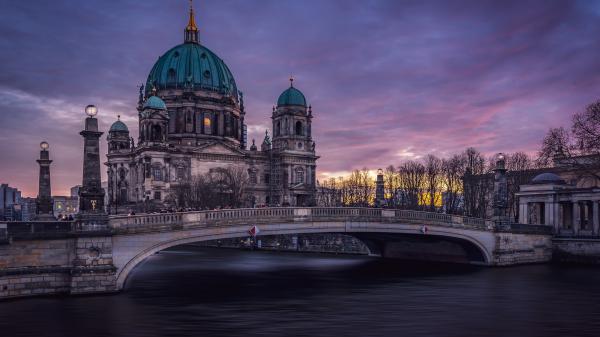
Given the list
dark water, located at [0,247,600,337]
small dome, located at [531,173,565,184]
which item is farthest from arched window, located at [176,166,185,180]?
small dome, located at [531,173,565,184]

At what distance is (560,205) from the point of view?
56.5 meters

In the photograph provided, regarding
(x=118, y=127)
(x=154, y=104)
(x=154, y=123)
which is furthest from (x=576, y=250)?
(x=118, y=127)

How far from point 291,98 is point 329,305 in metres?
77.4

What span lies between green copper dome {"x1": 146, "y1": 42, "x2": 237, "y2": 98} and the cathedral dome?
45.7 feet

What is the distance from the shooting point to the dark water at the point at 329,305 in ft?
76.6

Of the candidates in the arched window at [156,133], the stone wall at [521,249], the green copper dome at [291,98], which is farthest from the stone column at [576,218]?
the arched window at [156,133]

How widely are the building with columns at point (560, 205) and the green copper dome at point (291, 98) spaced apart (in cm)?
5181

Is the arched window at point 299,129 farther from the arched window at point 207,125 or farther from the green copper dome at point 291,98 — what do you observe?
the arched window at point 207,125

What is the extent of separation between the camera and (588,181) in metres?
68.3

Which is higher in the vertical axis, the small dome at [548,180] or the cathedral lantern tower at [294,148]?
the cathedral lantern tower at [294,148]

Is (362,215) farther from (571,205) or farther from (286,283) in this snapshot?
(571,205)

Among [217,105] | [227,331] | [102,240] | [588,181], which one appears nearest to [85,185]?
[102,240]

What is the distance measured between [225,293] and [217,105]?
263 feet

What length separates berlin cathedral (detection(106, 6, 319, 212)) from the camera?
315 feet
